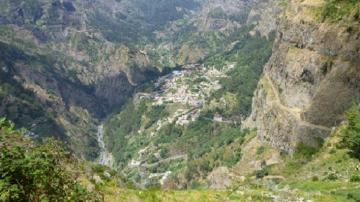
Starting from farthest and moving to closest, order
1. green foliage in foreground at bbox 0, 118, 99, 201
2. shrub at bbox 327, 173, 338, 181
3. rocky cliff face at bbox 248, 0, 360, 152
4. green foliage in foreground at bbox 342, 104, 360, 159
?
1. rocky cliff face at bbox 248, 0, 360, 152
2. green foliage in foreground at bbox 342, 104, 360, 159
3. shrub at bbox 327, 173, 338, 181
4. green foliage in foreground at bbox 0, 118, 99, 201

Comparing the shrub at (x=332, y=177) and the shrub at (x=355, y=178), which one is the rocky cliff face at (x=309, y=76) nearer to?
Result: the shrub at (x=332, y=177)

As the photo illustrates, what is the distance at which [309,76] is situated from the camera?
11225 centimetres

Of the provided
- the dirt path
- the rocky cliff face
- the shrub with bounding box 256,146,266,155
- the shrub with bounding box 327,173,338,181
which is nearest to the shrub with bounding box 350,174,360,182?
the shrub with bounding box 327,173,338,181

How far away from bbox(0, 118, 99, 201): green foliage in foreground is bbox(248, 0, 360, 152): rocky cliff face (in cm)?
8653

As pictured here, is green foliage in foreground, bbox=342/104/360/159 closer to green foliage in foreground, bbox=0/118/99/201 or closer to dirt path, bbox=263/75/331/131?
dirt path, bbox=263/75/331/131

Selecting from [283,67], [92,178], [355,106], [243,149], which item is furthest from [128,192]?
[243,149]

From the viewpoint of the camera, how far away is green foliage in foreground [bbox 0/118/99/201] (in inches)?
647

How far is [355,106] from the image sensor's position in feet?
301

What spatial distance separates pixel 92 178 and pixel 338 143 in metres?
63.8

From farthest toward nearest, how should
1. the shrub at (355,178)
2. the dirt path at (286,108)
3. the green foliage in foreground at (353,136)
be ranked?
1. the dirt path at (286,108)
2. the green foliage in foreground at (353,136)
3. the shrub at (355,178)

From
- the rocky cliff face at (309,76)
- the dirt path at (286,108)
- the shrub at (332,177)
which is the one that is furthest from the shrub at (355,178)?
the dirt path at (286,108)

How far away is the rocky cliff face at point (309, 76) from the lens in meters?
99.4

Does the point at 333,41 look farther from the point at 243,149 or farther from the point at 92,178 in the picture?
the point at 92,178

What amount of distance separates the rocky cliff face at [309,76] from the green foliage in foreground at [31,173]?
86.5 m
